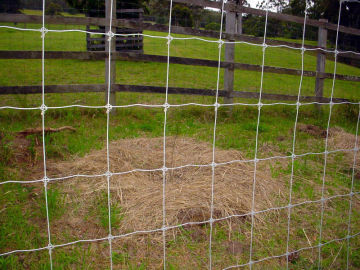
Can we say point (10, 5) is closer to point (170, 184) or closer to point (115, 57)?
point (115, 57)

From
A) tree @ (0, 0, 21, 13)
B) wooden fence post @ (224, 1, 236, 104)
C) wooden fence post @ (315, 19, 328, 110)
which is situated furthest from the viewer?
wooden fence post @ (315, 19, 328, 110)

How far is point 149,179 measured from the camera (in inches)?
138

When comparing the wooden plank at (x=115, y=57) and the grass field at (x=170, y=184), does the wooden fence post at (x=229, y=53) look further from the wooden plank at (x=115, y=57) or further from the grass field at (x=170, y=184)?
the grass field at (x=170, y=184)

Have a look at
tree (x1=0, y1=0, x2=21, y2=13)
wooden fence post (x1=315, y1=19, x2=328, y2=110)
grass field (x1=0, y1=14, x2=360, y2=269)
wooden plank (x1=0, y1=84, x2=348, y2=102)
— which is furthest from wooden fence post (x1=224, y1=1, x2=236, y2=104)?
tree (x1=0, y1=0, x2=21, y2=13)

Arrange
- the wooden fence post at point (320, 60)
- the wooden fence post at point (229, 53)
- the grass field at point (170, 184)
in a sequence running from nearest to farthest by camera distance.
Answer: the grass field at point (170, 184) → the wooden fence post at point (229, 53) → the wooden fence post at point (320, 60)

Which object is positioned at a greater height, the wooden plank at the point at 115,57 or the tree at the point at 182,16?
the tree at the point at 182,16

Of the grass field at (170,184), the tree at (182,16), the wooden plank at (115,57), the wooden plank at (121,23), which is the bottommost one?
the grass field at (170,184)

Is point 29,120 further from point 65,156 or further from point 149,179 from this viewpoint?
point 149,179

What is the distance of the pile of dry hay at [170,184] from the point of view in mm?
2908

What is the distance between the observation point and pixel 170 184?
3.34 metres

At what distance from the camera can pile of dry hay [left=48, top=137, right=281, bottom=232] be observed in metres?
Answer: 2.91

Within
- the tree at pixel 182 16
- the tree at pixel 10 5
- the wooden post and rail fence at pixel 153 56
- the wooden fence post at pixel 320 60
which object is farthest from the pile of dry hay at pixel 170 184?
the tree at pixel 10 5

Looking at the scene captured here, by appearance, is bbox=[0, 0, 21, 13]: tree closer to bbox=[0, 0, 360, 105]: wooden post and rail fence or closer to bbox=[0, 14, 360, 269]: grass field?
bbox=[0, 14, 360, 269]: grass field

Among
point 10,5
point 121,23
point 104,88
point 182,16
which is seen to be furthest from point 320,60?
point 10,5
